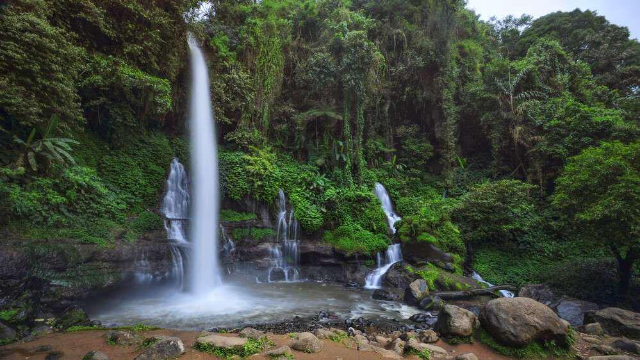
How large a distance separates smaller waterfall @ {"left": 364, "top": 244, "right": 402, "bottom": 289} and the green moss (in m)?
6.24

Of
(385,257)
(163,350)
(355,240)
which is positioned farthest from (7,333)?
(385,257)

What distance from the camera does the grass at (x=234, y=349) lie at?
5172 mm

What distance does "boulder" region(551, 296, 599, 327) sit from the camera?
30.3ft

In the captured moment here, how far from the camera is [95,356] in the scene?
16.1ft

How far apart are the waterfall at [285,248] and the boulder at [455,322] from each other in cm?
816

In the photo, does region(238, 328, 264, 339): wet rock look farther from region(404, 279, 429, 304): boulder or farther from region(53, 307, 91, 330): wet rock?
region(404, 279, 429, 304): boulder

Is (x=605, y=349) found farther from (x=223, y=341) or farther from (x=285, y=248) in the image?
Result: (x=285, y=248)

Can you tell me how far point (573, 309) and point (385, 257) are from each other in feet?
23.5

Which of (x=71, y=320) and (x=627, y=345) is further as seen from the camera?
(x=71, y=320)

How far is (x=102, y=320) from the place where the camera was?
313 inches

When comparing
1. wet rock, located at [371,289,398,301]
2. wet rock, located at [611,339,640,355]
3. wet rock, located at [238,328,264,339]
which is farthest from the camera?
wet rock, located at [371,289,398,301]

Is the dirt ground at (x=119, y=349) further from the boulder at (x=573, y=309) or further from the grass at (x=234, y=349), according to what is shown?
the boulder at (x=573, y=309)

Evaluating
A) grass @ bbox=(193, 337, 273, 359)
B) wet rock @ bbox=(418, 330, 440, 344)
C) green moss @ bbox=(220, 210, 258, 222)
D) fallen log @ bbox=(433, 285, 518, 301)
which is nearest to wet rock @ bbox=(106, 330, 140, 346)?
grass @ bbox=(193, 337, 273, 359)

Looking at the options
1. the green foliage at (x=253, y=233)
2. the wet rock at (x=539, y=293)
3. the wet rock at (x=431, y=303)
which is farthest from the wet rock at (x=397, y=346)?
the green foliage at (x=253, y=233)
